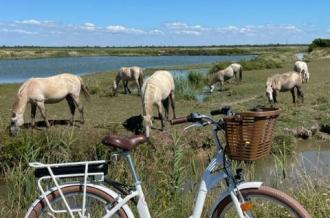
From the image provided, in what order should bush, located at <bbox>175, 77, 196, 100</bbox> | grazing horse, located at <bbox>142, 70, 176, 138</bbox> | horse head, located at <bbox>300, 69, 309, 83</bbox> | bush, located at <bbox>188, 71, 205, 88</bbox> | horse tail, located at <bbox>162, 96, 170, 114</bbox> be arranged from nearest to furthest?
grazing horse, located at <bbox>142, 70, 176, 138</bbox>
horse tail, located at <bbox>162, 96, 170, 114</bbox>
bush, located at <bbox>175, 77, 196, 100</bbox>
horse head, located at <bbox>300, 69, 309, 83</bbox>
bush, located at <bbox>188, 71, 205, 88</bbox>

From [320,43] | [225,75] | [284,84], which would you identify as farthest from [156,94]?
[320,43]

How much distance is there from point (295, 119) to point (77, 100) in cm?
632

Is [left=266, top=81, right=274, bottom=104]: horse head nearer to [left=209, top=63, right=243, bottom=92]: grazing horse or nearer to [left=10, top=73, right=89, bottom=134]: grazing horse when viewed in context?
[left=10, top=73, right=89, bottom=134]: grazing horse

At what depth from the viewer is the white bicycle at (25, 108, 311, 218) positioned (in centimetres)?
376

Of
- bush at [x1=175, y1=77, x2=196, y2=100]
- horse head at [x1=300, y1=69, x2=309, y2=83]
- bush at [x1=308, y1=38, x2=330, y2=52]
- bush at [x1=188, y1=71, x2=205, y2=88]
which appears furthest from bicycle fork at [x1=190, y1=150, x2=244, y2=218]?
bush at [x1=308, y1=38, x2=330, y2=52]

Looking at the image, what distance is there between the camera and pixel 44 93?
49.1 feet

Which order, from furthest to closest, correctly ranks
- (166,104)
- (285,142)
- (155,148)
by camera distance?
1. (166,104)
2. (285,142)
3. (155,148)

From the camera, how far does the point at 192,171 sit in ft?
21.3

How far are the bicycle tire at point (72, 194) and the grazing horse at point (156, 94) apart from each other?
849 centimetres

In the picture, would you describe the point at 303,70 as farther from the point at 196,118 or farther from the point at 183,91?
the point at 196,118

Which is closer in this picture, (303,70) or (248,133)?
(248,133)

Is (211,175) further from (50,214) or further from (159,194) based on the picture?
(159,194)

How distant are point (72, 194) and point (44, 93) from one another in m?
11.4

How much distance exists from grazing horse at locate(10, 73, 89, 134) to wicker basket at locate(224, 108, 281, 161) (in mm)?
10714
